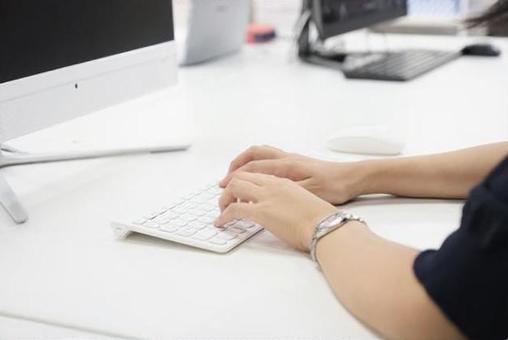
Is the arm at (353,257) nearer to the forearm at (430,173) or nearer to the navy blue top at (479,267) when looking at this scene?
the navy blue top at (479,267)

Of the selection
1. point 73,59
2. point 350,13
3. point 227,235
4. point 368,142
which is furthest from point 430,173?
point 350,13

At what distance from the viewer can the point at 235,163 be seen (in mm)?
948

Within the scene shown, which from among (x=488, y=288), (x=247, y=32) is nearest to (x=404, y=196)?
(x=488, y=288)

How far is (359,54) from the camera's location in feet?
6.52

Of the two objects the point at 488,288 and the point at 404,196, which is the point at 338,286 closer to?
the point at 488,288

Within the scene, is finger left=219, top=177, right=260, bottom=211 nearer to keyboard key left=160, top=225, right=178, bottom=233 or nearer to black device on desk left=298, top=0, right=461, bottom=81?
keyboard key left=160, top=225, right=178, bottom=233

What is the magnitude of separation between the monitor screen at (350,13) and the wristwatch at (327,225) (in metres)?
1.11

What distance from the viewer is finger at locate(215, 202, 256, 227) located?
79cm

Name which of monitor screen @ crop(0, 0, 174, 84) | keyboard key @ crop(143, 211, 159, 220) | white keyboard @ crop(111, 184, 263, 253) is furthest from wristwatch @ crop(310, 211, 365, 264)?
monitor screen @ crop(0, 0, 174, 84)

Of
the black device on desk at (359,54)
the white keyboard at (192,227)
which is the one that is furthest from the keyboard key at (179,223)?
the black device on desk at (359,54)

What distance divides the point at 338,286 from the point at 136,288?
8.1 inches

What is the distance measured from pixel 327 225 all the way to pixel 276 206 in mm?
79

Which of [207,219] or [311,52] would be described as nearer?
[207,219]

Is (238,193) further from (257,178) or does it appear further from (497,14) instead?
(497,14)
